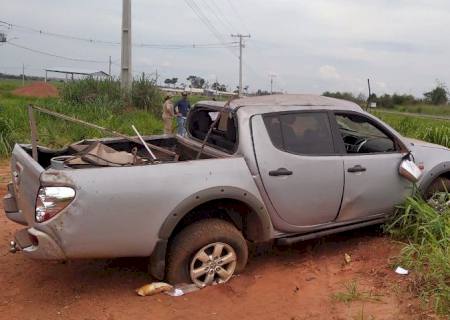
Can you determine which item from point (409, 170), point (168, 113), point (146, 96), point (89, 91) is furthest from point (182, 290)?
point (146, 96)

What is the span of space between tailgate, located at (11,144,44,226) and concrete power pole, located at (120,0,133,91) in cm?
1567

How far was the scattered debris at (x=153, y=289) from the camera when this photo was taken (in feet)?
14.1

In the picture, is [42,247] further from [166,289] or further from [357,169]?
[357,169]

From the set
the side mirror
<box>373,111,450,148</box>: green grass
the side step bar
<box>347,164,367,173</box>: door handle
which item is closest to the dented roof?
<box>347,164,367,173</box>: door handle

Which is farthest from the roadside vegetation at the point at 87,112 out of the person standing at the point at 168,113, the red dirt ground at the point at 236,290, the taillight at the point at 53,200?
the taillight at the point at 53,200

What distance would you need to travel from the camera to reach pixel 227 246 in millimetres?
4438

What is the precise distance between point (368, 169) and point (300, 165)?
836 mm

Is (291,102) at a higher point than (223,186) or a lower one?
higher

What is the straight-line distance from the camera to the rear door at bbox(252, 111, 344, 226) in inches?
180

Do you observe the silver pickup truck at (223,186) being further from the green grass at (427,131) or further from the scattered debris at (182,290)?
the green grass at (427,131)

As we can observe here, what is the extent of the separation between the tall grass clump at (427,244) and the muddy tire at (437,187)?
0.26 ft

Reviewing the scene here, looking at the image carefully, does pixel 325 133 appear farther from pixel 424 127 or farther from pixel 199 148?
pixel 424 127

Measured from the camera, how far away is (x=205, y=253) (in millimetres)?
4359

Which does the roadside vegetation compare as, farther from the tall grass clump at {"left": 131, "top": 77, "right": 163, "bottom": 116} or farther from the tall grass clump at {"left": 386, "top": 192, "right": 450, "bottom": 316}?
the tall grass clump at {"left": 386, "top": 192, "right": 450, "bottom": 316}
